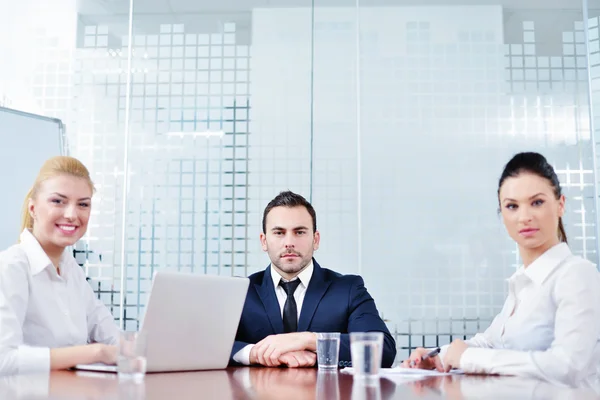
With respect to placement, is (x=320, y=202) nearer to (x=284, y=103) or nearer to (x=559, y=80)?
(x=284, y=103)

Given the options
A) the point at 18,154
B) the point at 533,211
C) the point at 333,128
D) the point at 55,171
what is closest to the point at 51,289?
the point at 55,171

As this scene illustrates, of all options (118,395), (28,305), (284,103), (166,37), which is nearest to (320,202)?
(284,103)

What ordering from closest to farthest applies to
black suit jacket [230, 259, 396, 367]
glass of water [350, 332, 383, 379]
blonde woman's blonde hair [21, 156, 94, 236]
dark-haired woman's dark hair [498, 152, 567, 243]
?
glass of water [350, 332, 383, 379]
dark-haired woman's dark hair [498, 152, 567, 243]
blonde woman's blonde hair [21, 156, 94, 236]
black suit jacket [230, 259, 396, 367]

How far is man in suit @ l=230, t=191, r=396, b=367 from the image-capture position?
8.41ft

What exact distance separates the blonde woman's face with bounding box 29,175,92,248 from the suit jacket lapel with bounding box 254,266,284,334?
726mm

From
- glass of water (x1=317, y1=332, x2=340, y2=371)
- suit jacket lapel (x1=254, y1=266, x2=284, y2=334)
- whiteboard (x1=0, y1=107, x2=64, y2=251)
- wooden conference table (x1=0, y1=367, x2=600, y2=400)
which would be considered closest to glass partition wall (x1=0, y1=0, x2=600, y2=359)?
whiteboard (x1=0, y1=107, x2=64, y2=251)

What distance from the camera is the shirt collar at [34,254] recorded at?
2.10 m

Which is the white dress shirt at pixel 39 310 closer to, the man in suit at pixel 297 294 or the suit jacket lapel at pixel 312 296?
the man in suit at pixel 297 294

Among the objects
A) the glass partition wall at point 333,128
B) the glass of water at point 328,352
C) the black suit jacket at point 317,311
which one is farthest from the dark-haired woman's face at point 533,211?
the glass partition wall at point 333,128

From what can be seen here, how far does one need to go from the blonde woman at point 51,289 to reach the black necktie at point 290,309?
0.63m

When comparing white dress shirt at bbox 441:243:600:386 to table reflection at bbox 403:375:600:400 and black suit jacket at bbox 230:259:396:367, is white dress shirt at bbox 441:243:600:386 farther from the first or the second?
black suit jacket at bbox 230:259:396:367

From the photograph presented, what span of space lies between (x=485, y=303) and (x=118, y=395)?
313 cm

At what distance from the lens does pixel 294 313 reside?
2.62 meters

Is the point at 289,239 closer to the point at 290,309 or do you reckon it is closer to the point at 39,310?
the point at 290,309
